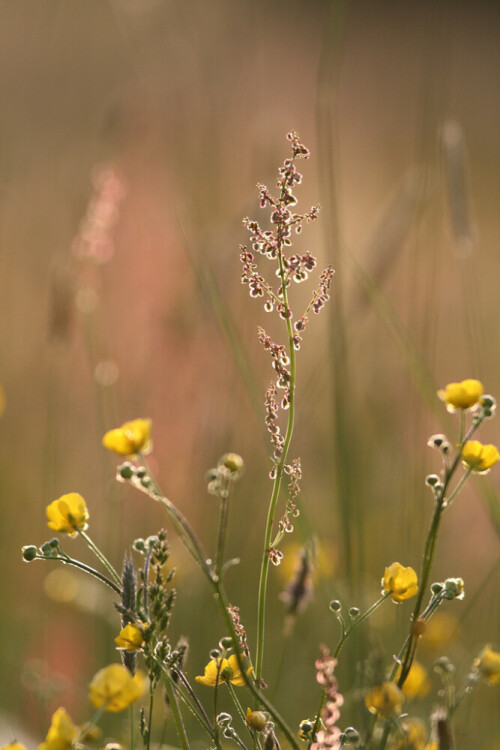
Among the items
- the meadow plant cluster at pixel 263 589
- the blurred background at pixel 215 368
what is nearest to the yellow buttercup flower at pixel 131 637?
the meadow plant cluster at pixel 263 589

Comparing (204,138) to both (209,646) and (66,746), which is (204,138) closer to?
(209,646)

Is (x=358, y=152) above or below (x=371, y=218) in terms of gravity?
above

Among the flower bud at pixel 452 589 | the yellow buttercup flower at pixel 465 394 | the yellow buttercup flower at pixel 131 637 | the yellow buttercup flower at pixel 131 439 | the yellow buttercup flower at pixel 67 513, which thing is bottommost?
the yellow buttercup flower at pixel 131 637

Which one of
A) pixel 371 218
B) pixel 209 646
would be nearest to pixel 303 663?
pixel 209 646

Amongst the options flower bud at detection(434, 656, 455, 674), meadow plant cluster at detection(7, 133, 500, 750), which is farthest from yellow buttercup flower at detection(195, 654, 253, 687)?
flower bud at detection(434, 656, 455, 674)

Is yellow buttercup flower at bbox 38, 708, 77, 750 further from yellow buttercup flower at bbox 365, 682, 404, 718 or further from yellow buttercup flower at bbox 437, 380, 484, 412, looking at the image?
yellow buttercup flower at bbox 437, 380, 484, 412

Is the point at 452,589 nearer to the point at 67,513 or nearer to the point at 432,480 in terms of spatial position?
the point at 432,480

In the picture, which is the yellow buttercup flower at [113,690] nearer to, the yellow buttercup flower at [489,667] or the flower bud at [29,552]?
the flower bud at [29,552]
